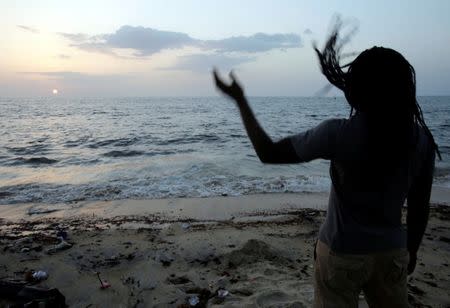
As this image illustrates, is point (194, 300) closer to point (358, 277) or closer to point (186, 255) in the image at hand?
point (186, 255)

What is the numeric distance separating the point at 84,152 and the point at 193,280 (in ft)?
52.6

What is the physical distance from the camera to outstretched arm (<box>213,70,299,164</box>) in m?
1.91

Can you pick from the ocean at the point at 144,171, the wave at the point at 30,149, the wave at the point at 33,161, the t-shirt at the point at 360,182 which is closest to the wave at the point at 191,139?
the ocean at the point at 144,171

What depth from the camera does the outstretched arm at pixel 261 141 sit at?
1914 millimetres

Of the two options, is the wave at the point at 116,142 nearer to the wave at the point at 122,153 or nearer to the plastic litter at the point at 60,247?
the wave at the point at 122,153

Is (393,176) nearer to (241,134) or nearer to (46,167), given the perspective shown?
(46,167)

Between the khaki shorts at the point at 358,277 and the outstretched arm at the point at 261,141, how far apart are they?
0.56m

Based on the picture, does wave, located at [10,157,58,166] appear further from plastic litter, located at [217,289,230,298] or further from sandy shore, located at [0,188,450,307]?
plastic litter, located at [217,289,230,298]

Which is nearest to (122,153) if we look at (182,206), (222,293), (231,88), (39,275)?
(182,206)

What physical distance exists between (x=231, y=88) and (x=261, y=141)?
0.94 feet

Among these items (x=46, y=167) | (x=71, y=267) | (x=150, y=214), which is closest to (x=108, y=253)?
(x=71, y=267)

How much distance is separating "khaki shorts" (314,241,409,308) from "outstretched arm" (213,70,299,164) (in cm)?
56

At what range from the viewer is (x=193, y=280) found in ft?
16.5

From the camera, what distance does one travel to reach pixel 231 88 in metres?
1.92
